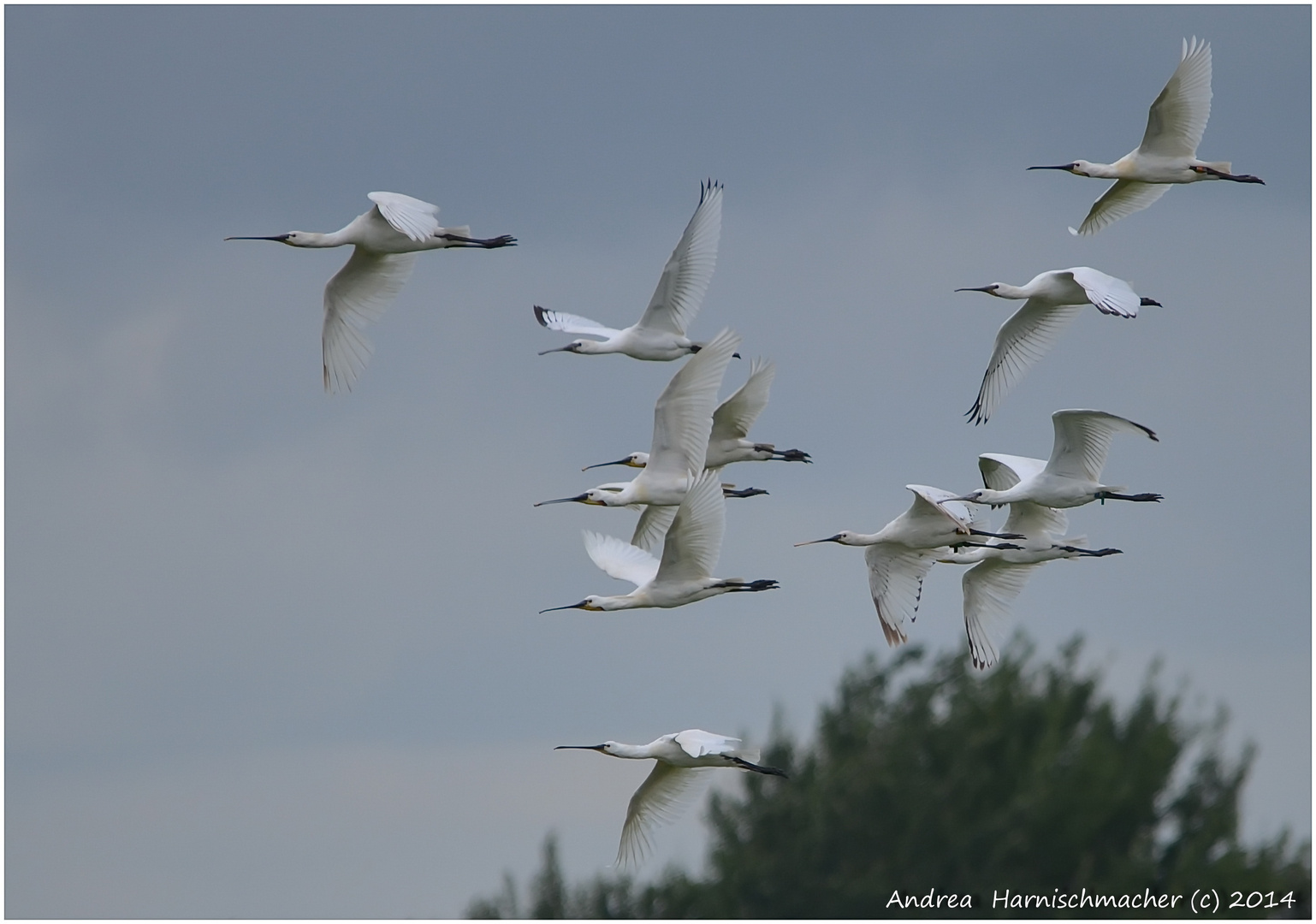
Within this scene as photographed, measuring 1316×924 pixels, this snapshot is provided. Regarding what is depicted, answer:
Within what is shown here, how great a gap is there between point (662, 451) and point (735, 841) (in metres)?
20.6

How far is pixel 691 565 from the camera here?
2181cm

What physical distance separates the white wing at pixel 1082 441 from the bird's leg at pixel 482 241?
5.68 meters

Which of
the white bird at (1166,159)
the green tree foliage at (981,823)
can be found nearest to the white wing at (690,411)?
the white bird at (1166,159)

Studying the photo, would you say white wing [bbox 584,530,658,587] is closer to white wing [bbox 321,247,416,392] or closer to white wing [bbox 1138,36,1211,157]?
white wing [bbox 321,247,416,392]

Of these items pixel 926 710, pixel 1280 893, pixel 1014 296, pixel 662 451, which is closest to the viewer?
pixel 662 451

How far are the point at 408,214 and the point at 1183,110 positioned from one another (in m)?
7.54

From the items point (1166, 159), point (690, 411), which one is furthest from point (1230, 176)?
point (690, 411)

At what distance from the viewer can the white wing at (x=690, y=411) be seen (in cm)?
2242

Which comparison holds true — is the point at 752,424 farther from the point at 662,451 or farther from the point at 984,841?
the point at 984,841

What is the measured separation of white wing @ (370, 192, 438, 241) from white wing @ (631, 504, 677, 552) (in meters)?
5.34

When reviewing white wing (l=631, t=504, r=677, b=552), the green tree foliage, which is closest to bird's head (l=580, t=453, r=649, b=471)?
white wing (l=631, t=504, r=677, b=552)

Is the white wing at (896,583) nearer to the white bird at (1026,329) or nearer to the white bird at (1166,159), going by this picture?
the white bird at (1026,329)

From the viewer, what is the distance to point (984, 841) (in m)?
40.9

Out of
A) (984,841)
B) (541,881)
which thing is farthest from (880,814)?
(541,881)
